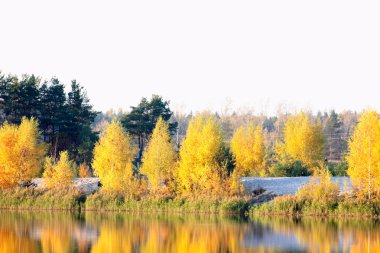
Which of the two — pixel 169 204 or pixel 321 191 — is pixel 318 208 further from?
pixel 169 204

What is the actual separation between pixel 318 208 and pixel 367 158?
4.46 m

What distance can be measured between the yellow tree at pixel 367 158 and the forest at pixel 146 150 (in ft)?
0.20

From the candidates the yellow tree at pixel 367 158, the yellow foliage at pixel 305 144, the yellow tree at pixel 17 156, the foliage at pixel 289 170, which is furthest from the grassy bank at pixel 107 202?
the yellow foliage at pixel 305 144

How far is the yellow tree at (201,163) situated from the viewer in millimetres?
41156

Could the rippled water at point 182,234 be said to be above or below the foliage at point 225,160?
below

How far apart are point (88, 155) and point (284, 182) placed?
23857 millimetres

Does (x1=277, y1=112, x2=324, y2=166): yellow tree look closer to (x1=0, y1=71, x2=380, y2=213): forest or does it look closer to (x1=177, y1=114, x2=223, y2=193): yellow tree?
(x1=0, y1=71, x2=380, y2=213): forest

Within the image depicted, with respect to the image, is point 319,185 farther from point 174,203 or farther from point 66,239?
point 66,239

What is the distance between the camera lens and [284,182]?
44.0 meters

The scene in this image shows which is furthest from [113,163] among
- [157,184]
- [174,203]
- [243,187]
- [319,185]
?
[319,185]

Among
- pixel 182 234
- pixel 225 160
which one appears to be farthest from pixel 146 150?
pixel 182 234

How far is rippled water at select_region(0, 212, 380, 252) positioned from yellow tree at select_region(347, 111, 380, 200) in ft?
13.7

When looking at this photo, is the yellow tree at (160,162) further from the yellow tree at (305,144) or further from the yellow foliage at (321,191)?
the yellow tree at (305,144)

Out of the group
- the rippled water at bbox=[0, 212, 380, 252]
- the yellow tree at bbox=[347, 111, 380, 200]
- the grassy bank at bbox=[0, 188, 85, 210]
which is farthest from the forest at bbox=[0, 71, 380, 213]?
the rippled water at bbox=[0, 212, 380, 252]
